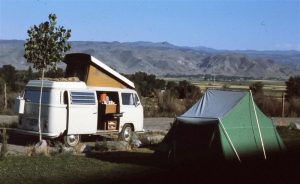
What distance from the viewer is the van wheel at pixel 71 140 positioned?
16.9m

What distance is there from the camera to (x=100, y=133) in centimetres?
1852

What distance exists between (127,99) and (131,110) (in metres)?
0.40

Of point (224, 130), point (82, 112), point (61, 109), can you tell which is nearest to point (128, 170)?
point (224, 130)

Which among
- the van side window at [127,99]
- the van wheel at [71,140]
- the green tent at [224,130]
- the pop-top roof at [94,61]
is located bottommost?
the van wheel at [71,140]

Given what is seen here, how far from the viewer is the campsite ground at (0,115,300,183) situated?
12.1m

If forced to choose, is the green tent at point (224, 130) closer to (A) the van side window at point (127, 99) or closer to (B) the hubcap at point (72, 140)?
(B) the hubcap at point (72, 140)

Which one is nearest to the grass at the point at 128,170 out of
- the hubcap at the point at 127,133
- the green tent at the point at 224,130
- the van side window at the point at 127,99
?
the green tent at the point at 224,130

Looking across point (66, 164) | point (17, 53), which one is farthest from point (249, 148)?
point (17, 53)

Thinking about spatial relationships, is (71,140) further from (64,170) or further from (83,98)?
(64,170)

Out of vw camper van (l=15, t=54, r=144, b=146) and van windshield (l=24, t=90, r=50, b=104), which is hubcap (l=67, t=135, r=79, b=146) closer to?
vw camper van (l=15, t=54, r=144, b=146)

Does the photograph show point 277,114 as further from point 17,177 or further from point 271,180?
point 17,177

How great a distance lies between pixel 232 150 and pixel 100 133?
5465 millimetres

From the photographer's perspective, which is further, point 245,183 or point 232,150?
point 232,150

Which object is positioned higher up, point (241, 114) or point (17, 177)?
point (241, 114)
